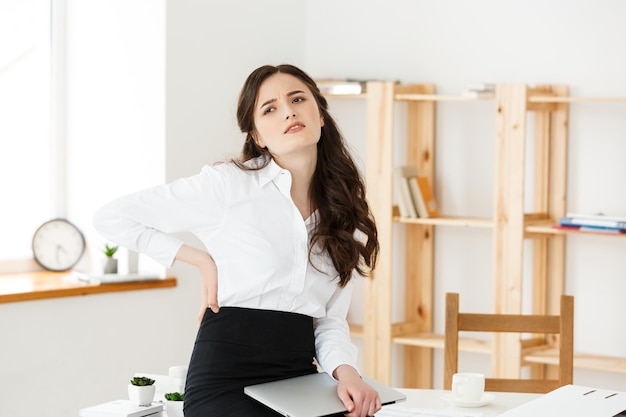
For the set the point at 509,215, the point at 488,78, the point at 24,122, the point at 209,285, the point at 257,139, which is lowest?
the point at 209,285

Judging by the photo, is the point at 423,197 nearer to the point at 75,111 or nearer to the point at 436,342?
the point at 436,342

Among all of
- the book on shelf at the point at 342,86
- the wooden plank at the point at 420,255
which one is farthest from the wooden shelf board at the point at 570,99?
the book on shelf at the point at 342,86

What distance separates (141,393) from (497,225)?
6.59ft

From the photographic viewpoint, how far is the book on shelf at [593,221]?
3.53 m

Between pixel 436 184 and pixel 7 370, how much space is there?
1.97m

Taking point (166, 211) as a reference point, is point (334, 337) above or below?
below

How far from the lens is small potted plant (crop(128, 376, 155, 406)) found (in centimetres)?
217

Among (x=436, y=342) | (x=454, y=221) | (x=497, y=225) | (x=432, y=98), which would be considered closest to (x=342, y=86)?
(x=432, y=98)

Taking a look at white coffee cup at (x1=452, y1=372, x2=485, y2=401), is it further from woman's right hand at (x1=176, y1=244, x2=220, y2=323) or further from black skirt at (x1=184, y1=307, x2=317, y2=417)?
woman's right hand at (x1=176, y1=244, x2=220, y2=323)

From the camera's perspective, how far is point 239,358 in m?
1.93

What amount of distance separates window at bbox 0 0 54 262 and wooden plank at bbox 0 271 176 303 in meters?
0.18

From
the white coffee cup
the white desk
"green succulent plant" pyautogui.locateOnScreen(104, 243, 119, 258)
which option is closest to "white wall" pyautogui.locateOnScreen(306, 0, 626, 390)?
"green succulent plant" pyautogui.locateOnScreen(104, 243, 119, 258)

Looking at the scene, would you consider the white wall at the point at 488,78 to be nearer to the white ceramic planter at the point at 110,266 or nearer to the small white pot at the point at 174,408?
the white ceramic planter at the point at 110,266

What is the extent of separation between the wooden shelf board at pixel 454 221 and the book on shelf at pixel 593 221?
0.32 meters
